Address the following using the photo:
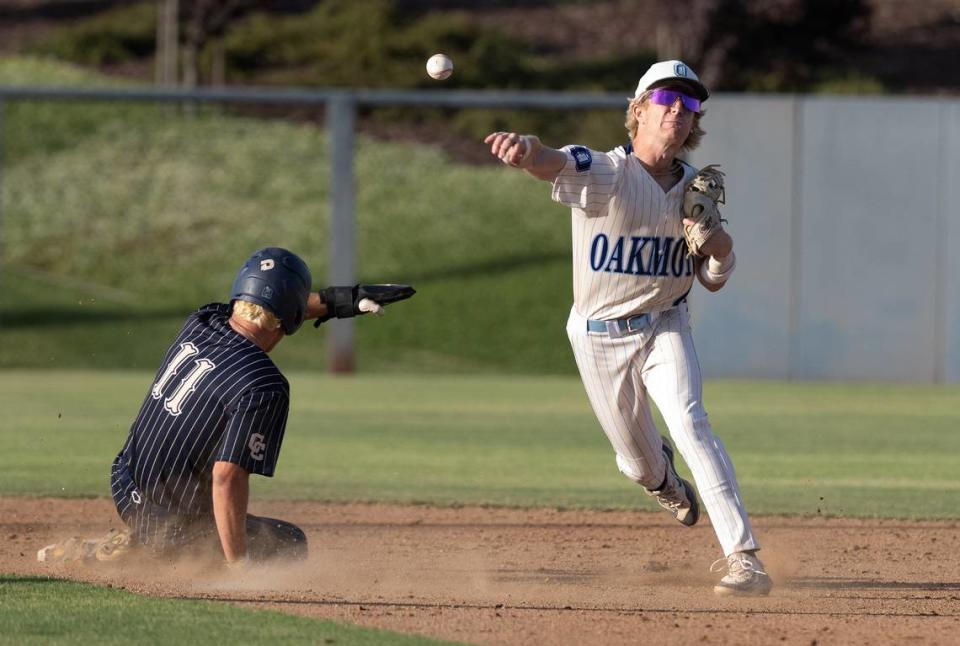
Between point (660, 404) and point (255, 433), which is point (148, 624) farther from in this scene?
point (660, 404)

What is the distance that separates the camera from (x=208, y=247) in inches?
1010

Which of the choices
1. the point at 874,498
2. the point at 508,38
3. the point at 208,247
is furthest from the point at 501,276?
the point at 874,498

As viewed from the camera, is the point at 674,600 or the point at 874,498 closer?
the point at 674,600

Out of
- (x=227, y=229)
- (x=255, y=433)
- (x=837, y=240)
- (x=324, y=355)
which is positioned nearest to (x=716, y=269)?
(x=255, y=433)

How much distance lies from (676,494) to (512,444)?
→ 16.8 ft

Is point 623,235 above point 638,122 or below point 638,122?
below

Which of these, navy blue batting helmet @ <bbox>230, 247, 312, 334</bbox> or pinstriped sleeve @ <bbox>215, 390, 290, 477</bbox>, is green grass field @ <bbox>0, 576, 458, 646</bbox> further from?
navy blue batting helmet @ <bbox>230, 247, 312, 334</bbox>

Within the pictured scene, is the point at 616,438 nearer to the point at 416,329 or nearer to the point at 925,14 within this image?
the point at 416,329

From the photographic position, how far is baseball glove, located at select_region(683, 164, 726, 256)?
18.1 feet

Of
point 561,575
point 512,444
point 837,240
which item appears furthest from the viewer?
point 837,240

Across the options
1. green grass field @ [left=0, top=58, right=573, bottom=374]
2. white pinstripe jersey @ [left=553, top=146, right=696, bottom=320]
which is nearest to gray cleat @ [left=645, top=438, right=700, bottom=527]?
white pinstripe jersey @ [left=553, top=146, right=696, bottom=320]

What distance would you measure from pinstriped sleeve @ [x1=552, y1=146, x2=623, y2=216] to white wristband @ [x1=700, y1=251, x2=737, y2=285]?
1.51 feet

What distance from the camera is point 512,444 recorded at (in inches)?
453

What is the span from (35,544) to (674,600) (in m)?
2.87
